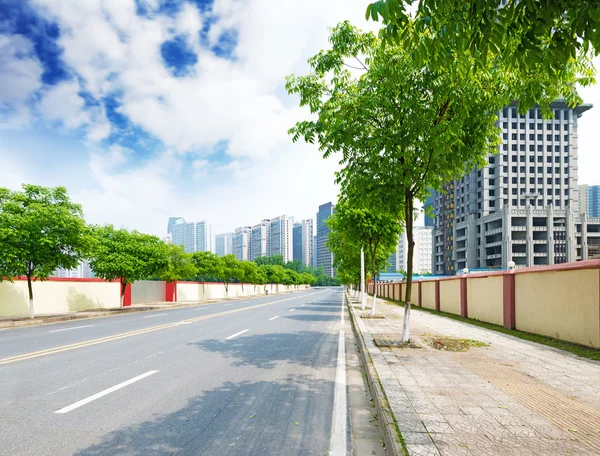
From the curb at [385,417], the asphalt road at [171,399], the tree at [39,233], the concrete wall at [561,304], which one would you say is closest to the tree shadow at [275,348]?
the asphalt road at [171,399]

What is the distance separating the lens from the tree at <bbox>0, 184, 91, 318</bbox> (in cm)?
1927

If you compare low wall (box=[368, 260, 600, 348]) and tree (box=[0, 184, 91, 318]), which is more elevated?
tree (box=[0, 184, 91, 318])

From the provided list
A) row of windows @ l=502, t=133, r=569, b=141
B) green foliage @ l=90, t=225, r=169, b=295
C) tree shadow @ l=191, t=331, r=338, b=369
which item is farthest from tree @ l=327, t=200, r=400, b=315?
row of windows @ l=502, t=133, r=569, b=141

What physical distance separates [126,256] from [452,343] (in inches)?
978

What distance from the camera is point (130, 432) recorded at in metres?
4.77

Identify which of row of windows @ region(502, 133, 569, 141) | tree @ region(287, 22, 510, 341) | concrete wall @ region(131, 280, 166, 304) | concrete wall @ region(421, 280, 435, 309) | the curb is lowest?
concrete wall @ region(131, 280, 166, 304)

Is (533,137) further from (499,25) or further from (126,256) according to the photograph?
(499,25)

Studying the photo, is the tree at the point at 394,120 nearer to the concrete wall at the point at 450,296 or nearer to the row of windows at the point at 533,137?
the concrete wall at the point at 450,296

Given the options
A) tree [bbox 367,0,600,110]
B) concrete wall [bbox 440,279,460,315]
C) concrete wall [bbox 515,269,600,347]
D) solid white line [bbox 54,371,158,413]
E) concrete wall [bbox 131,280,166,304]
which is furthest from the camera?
concrete wall [bbox 131,280,166,304]

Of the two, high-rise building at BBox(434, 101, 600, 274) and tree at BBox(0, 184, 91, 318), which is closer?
tree at BBox(0, 184, 91, 318)

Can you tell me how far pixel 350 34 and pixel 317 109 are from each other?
196 centimetres

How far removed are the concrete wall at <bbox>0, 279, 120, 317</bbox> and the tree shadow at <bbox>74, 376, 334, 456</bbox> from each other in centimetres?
2229

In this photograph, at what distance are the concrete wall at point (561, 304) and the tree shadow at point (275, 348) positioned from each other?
5.86m

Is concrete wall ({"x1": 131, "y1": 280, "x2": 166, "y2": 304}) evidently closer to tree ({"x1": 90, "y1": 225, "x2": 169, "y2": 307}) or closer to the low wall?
tree ({"x1": 90, "y1": 225, "x2": 169, "y2": 307})
